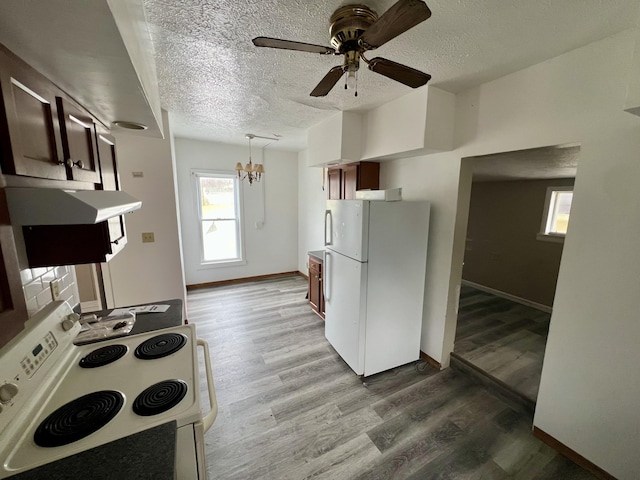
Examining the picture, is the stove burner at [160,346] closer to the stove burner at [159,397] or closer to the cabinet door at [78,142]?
the stove burner at [159,397]

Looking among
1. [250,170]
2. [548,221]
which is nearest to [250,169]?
[250,170]

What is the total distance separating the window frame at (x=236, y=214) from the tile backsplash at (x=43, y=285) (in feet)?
9.39

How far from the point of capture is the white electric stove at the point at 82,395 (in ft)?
2.44

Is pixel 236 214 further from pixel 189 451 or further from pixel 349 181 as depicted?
pixel 189 451

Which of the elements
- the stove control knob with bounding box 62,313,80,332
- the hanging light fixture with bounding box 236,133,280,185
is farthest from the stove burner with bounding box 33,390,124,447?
the hanging light fixture with bounding box 236,133,280,185

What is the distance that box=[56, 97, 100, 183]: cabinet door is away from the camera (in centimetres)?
102

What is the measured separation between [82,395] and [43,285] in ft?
2.31

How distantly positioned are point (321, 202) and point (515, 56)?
10.1 feet

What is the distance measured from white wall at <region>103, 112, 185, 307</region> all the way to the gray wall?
4.88 m

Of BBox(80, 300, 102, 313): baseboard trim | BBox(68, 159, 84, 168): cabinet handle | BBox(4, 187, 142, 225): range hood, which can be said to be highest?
BBox(68, 159, 84, 168): cabinet handle

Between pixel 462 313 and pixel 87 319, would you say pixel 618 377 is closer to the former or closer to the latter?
pixel 462 313

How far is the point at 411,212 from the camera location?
2.26 meters

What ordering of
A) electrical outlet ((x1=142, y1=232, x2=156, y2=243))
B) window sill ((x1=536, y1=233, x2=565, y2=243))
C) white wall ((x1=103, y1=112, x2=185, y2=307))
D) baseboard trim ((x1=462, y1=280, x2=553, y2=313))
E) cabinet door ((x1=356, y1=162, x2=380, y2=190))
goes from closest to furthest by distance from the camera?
white wall ((x1=103, y1=112, x2=185, y2=307))
electrical outlet ((x1=142, y1=232, x2=156, y2=243))
cabinet door ((x1=356, y1=162, x2=380, y2=190))
window sill ((x1=536, y1=233, x2=565, y2=243))
baseboard trim ((x1=462, y1=280, x2=553, y2=313))

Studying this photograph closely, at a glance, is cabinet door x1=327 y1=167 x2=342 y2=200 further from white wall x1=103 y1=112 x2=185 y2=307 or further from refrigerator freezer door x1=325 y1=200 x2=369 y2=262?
white wall x1=103 y1=112 x2=185 y2=307
